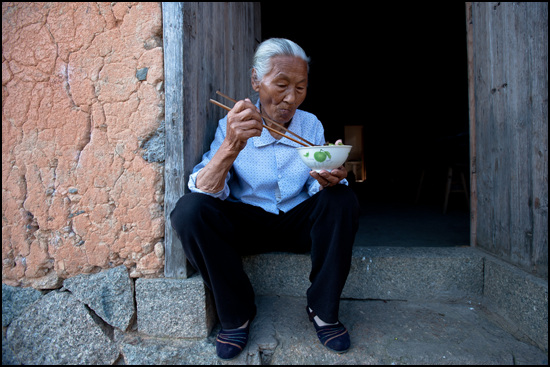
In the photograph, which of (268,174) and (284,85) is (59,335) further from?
(284,85)

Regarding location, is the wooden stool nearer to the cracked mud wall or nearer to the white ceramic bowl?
the white ceramic bowl

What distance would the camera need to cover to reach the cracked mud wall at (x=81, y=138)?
162cm

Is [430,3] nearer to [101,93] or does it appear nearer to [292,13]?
[292,13]

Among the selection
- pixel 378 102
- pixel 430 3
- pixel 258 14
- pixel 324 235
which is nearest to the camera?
pixel 324 235

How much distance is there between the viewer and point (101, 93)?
164 cm

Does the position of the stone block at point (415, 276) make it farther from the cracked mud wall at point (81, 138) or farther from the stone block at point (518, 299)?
the cracked mud wall at point (81, 138)

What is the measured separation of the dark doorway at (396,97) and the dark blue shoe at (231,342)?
148 cm

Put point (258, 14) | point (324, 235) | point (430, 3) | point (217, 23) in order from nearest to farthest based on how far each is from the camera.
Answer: point (324, 235)
point (217, 23)
point (258, 14)
point (430, 3)

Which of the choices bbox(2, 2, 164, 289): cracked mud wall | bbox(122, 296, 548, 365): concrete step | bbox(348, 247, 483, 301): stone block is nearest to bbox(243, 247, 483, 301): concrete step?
bbox(348, 247, 483, 301): stone block

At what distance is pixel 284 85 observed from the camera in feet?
5.51

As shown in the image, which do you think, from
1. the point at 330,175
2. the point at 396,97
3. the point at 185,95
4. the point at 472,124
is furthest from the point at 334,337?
the point at 396,97

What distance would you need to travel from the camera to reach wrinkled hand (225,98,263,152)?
4.48 ft

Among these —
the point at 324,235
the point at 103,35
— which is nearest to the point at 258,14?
the point at 103,35

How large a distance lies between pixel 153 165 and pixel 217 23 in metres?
1.01
